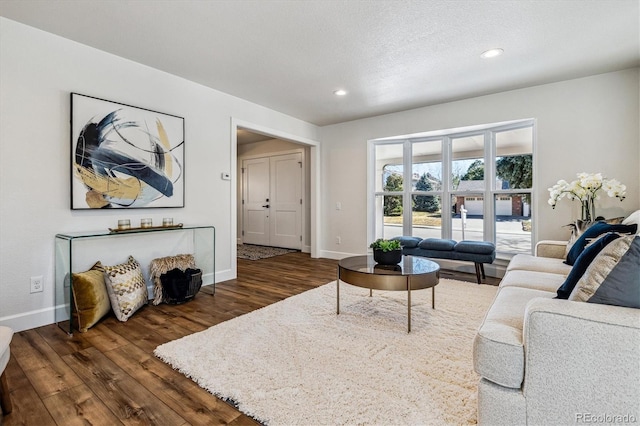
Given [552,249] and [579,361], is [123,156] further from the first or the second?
[552,249]

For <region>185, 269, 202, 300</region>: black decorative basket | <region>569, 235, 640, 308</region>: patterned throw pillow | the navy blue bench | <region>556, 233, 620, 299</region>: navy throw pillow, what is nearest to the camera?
<region>569, 235, 640, 308</region>: patterned throw pillow

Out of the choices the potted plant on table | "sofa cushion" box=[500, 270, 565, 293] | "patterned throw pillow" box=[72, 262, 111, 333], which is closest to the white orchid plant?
"sofa cushion" box=[500, 270, 565, 293]

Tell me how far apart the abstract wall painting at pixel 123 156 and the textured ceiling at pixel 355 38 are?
572 mm

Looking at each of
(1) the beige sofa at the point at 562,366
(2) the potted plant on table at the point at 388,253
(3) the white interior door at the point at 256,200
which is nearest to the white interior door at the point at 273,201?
(3) the white interior door at the point at 256,200

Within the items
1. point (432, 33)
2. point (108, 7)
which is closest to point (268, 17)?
point (108, 7)

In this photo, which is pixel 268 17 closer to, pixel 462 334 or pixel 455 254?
pixel 462 334

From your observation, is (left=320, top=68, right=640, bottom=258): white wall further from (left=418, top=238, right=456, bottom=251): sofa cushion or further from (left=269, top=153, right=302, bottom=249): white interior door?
(left=269, top=153, right=302, bottom=249): white interior door

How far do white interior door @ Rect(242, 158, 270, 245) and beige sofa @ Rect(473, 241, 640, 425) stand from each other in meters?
6.14

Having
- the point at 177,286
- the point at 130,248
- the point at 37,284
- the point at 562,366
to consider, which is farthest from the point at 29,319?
the point at 562,366

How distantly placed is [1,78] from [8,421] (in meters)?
2.37

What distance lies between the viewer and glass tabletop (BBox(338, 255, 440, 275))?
2389mm

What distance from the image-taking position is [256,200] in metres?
7.21

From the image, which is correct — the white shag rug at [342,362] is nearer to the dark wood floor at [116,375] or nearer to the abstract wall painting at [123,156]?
the dark wood floor at [116,375]

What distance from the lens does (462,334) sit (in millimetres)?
2268
